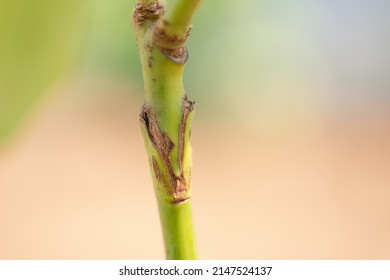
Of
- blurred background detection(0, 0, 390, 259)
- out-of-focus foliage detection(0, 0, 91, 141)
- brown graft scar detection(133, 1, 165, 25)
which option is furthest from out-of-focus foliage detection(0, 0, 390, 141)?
brown graft scar detection(133, 1, 165, 25)

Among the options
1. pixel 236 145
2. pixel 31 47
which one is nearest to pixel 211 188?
pixel 236 145

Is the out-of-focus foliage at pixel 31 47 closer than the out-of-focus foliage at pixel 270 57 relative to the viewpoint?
Yes

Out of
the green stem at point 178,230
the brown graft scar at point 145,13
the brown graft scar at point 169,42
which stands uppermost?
the brown graft scar at point 145,13

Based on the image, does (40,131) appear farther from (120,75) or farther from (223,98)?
(223,98)

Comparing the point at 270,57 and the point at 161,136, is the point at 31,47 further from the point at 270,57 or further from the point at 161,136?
the point at 270,57

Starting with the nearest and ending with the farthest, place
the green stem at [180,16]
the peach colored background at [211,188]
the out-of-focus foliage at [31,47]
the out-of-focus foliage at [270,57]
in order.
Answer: the green stem at [180,16] → the out-of-focus foliage at [31,47] → the peach colored background at [211,188] → the out-of-focus foliage at [270,57]

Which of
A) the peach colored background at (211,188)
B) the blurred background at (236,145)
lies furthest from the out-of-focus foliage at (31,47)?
the peach colored background at (211,188)

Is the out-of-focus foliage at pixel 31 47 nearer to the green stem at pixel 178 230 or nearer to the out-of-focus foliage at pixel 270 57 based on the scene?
the green stem at pixel 178 230
